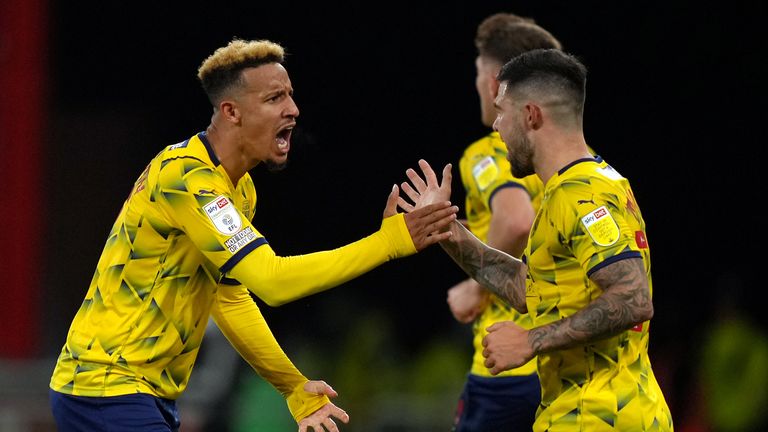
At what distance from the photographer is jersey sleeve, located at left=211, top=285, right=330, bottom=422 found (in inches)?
163

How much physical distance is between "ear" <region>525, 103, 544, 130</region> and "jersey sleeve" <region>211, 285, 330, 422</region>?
1159 mm

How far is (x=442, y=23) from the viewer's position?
9266 mm

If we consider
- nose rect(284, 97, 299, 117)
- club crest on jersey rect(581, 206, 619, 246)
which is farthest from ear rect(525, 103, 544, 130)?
nose rect(284, 97, 299, 117)

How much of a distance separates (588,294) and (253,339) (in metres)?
1.24

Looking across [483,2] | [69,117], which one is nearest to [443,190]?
[483,2]

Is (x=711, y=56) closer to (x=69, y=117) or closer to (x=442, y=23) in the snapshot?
(x=442, y=23)

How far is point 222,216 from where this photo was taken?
3.61 m

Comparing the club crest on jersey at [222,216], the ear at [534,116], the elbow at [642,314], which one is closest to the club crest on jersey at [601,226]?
the elbow at [642,314]

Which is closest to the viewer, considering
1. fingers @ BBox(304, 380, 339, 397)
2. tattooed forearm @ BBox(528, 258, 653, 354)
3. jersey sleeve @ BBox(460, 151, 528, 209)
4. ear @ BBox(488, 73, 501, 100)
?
tattooed forearm @ BBox(528, 258, 653, 354)

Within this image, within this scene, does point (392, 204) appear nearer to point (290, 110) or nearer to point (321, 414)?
point (290, 110)

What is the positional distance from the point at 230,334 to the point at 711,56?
5.66 metres

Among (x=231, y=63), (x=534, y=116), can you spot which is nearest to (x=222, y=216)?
(x=231, y=63)

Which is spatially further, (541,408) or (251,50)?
(251,50)

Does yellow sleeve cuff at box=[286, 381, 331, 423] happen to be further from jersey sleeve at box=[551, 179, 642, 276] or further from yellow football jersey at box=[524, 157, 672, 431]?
jersey sleeve at box=[551, 179, 642, 276]
